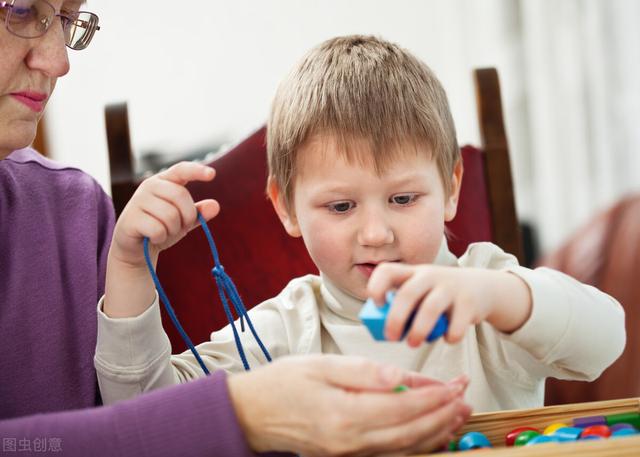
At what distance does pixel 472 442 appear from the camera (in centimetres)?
77

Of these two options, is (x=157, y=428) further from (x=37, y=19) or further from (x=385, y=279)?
(x=37, y=19)

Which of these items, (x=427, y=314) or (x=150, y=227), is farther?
(x=150, y=227)

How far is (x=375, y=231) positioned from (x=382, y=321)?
32cm

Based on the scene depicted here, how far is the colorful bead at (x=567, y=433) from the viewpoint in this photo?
744 mm

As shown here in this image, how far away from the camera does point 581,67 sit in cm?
332

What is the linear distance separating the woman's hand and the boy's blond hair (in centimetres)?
41

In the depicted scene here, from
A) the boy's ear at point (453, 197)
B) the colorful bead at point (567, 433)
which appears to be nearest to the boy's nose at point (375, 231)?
the boy's ear at point (453, 197)

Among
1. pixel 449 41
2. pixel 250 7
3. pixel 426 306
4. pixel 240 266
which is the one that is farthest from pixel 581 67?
pixel 426 306

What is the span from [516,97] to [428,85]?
2.35 meters

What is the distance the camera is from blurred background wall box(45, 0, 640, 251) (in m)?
3.33

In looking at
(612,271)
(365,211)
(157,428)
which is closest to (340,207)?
(365,211)

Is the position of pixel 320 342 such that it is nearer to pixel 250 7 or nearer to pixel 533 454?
pixel 533 454

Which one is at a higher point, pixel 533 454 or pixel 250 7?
pixel 250 7

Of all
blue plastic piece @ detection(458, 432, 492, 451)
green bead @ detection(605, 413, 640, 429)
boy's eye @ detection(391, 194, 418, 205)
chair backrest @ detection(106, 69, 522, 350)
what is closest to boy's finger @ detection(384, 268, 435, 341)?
blue plastic piece @ detection(458, 432, 492, 451)
